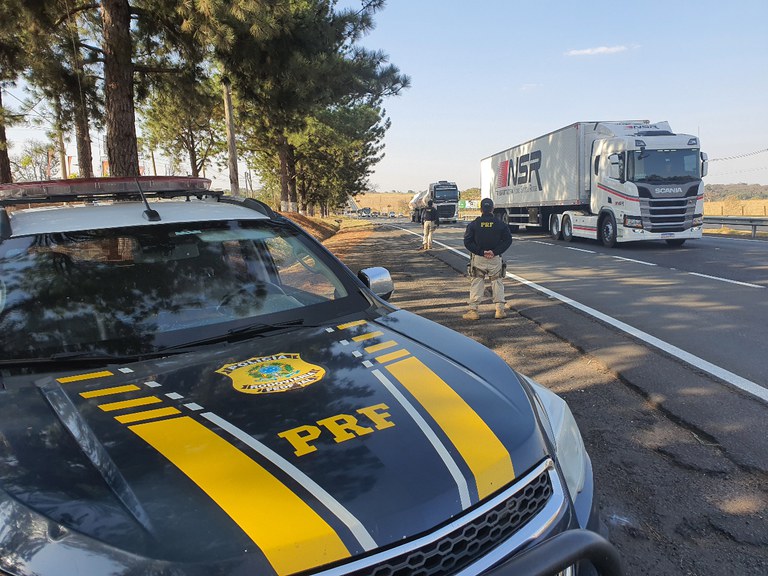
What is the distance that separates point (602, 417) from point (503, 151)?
25190 millimetres

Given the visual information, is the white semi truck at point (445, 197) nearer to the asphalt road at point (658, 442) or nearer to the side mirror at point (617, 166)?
the side mirror at point (617, 166)

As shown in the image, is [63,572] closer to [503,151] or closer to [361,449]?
[361,449]

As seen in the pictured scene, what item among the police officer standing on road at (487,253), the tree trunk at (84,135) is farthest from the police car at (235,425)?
the tree trunk at (84,135)

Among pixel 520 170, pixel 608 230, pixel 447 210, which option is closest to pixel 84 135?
pixel 608 230

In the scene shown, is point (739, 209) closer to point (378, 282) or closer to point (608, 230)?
point (608, 230)

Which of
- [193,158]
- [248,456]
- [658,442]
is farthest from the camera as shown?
[193,158]

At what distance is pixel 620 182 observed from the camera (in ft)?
52.7

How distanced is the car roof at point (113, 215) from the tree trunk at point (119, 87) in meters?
5.96

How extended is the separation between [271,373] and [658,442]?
2.82m

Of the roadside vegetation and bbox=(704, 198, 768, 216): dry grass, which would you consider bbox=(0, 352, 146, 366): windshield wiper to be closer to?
the roadside vegetation

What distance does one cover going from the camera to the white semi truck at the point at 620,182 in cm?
1555

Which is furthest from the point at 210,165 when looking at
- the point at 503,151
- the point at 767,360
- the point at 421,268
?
the point at 767,360

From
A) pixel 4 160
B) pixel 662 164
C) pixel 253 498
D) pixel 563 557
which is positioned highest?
pixel 4 160

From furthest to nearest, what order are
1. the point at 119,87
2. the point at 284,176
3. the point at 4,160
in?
the point at 284,176
the point at 4,160
the point at 119,87
